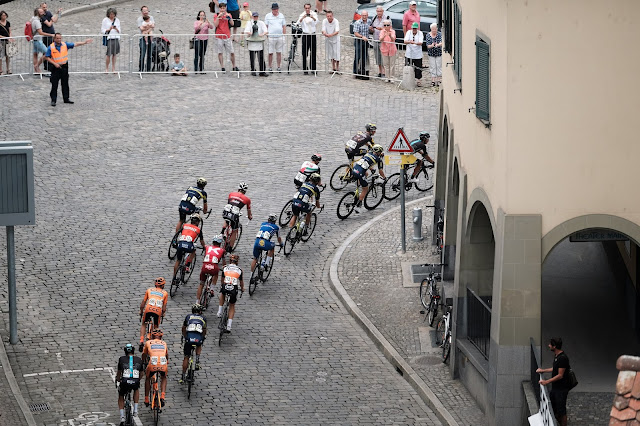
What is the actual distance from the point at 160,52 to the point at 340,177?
11239mm

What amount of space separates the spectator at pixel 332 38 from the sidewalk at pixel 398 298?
10342 millimetres

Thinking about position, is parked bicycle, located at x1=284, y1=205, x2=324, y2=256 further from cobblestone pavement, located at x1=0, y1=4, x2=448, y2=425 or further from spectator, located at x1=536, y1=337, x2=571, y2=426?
spectator, located at x1=536, y1=337, x2=571, y2=426

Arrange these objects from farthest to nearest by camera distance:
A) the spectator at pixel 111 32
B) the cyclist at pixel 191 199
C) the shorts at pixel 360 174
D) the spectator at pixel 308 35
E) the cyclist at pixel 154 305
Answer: the spectator at pixel 308 35 → the spectator at pixel 111 32 → the shorts at pixel 360 174 → the cyclist at pixel 191 199 → the cyclist at pixel 154 305

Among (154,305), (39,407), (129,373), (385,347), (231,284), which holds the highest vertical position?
(231,284)

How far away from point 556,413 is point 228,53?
25060 millimetres

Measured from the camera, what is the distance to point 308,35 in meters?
40.9

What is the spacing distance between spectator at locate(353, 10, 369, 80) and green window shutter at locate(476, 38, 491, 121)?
20.4 meters

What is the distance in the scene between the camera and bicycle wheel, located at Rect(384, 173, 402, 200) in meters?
32.0

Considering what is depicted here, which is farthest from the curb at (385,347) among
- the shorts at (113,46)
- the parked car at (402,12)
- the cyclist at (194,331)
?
the parked car at (402,12)

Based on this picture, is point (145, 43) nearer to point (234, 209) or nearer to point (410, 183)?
point (410, 183)

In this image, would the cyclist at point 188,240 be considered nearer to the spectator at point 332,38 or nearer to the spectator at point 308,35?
the spectator at point 308,35

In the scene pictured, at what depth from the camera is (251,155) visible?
1347 inches

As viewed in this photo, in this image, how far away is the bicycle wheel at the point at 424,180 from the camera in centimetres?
3281

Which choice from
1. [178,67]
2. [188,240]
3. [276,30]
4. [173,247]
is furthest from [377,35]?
[188,240]
